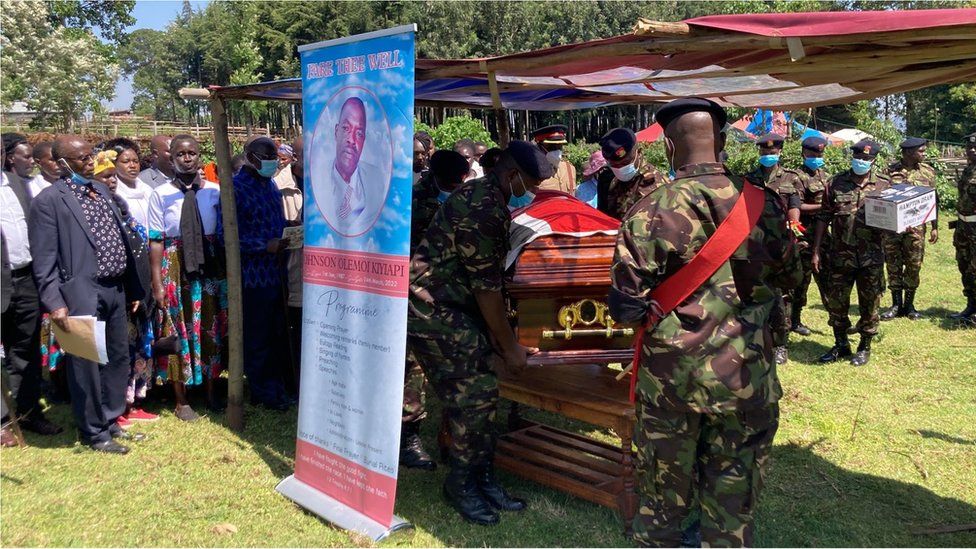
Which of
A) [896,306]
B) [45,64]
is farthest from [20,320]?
[45,64]

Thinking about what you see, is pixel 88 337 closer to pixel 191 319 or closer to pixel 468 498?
pixel 191 319

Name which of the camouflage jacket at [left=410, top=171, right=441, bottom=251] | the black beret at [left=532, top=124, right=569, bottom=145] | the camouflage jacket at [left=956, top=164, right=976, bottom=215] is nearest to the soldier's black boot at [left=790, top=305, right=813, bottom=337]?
the camouflage jacket at [left=956, top=164, right=976, bottom=215]

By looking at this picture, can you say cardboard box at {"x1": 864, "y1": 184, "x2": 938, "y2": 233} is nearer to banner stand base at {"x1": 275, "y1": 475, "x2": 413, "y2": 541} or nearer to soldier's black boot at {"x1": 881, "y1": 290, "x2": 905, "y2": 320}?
banner stand base at {"x1": 275, "y1": 475, "x2": 413, "y2": 541}

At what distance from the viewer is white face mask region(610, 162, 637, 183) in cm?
514

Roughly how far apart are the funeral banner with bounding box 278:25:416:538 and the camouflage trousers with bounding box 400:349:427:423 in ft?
2.45

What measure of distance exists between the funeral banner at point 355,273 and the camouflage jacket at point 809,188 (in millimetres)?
4928

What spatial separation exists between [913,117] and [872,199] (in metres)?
38.5

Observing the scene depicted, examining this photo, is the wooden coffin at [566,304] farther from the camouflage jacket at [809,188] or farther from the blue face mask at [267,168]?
the camouflage jacket at [809,188]

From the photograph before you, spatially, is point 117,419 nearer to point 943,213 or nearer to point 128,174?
point 128,174

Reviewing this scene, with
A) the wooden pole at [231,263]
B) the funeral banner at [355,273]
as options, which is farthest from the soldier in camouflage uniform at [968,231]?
the wooden pole at [231,263]

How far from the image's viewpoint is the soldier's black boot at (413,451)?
443 centimetres

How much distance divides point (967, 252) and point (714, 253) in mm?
6912

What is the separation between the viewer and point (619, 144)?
508 centimetres

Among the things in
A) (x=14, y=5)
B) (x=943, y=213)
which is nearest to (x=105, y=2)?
(x=14, y=5)
